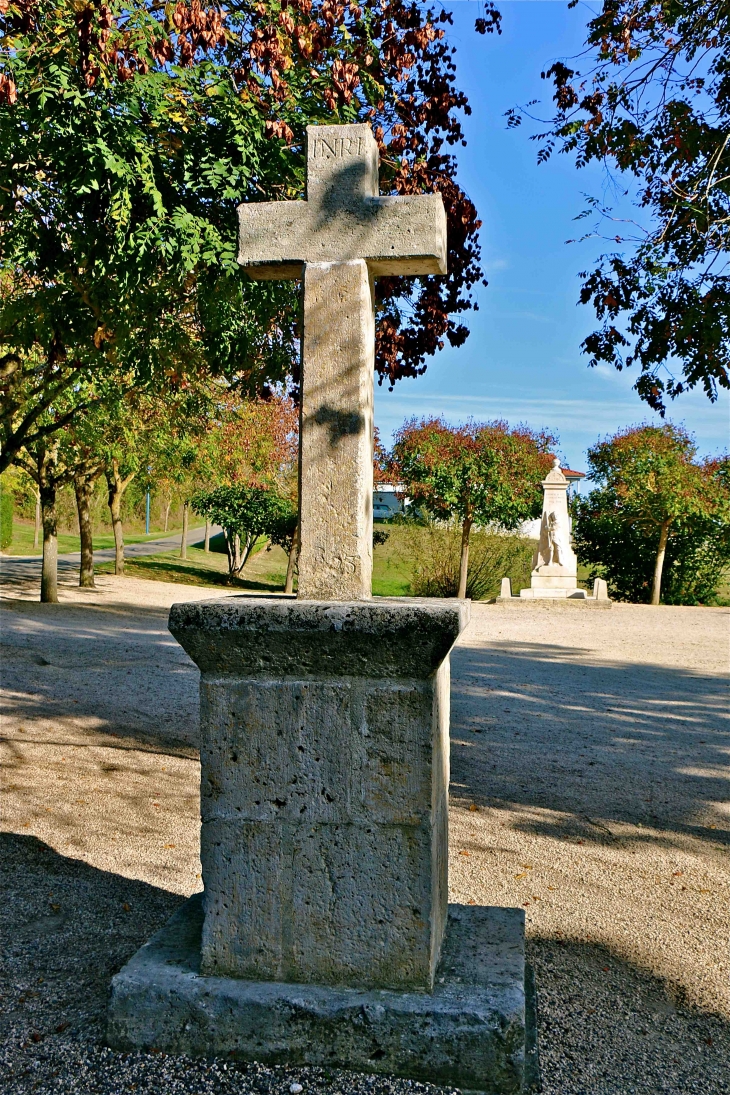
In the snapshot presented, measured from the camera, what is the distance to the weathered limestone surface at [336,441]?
2795 mm

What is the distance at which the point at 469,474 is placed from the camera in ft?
73.4

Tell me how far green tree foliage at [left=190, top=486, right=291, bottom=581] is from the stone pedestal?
2106 cm

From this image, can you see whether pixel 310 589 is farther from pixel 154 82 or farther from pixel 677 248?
pixel 677 248

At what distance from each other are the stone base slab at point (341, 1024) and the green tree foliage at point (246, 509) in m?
21.1

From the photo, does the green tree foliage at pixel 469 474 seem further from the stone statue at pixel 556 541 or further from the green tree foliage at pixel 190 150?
the green tree foliage at pixel 190 150

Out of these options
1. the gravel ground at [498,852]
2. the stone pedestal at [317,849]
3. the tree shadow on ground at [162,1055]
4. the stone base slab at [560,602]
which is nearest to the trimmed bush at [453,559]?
the stone base slab at [560,602]

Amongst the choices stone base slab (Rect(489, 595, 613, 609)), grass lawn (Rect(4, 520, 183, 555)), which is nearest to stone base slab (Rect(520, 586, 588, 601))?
stone base slab (Rect(489, 595, 613, 609))

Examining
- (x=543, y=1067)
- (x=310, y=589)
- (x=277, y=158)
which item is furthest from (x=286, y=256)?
(x=277, y=158)

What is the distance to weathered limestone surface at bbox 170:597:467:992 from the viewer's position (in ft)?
8.18

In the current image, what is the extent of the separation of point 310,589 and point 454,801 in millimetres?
3582

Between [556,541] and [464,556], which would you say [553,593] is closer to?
[556,541]

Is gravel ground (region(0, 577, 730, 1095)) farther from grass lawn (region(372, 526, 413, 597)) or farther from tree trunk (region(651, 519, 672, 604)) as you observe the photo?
grass lawn (region(372, 526, 413, 597))

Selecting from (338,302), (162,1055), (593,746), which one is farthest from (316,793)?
(593,746)

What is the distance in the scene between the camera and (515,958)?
276 centimetres
